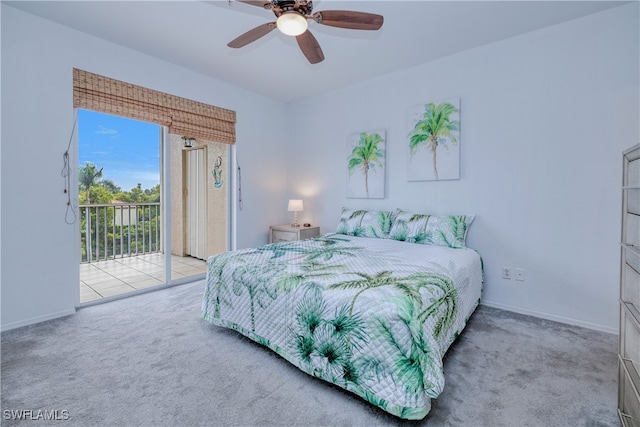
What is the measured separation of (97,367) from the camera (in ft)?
6.03

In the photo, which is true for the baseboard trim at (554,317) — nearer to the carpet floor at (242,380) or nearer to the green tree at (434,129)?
the carpet floor at (242,380)

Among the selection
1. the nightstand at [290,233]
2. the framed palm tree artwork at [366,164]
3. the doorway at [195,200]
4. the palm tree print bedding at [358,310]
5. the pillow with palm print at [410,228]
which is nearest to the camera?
the palm tree print bedding at [358,310]

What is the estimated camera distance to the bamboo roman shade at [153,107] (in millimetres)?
2727

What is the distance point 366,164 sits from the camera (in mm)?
3777

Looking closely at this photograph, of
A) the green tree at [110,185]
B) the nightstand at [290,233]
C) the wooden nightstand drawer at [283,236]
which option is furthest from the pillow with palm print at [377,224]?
the green tree at [110,185]

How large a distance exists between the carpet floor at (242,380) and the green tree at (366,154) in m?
2.10

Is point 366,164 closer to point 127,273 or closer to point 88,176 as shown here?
point 127,273

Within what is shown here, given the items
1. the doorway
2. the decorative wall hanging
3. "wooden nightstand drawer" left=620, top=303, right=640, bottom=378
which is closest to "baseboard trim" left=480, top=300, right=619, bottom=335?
"wooden nightstand drawer" left=620, top=303, right=640, bottom=378

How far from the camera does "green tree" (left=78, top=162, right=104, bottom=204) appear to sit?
386 cm

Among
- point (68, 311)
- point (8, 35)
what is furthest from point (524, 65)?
point (68, 311)

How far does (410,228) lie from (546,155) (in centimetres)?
135

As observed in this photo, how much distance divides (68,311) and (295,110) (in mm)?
3732

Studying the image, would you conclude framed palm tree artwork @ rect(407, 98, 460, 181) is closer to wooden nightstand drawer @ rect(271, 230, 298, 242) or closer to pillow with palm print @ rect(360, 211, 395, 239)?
pillow with palm print @ rect(360, 211, 395, 239)

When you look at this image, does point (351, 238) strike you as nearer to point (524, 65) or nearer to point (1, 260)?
point (524, 65)
